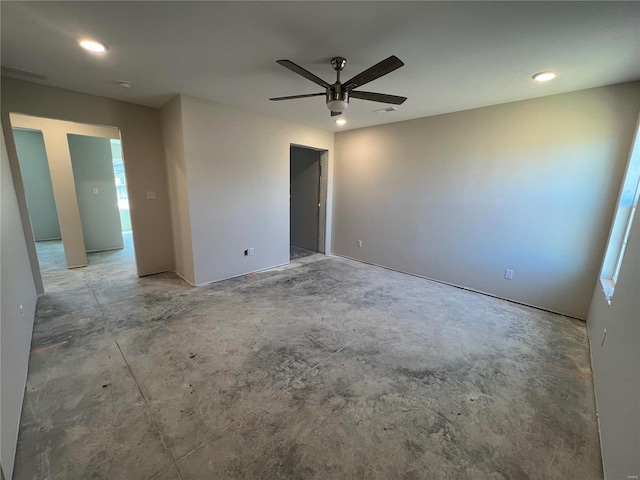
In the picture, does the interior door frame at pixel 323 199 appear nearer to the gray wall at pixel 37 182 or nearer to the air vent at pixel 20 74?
the air vent at pixel 20 74

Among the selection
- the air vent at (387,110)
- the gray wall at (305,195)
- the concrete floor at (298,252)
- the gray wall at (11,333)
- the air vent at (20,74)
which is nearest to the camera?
the gray wall at (11,333)

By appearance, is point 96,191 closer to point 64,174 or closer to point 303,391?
point 64,174

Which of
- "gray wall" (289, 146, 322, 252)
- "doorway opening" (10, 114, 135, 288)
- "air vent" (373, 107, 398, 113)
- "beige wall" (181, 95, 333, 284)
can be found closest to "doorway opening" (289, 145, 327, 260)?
"gray wall" (289, 146, 322, 252)

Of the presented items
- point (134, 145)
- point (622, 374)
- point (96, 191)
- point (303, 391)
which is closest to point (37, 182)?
point (96, 191)

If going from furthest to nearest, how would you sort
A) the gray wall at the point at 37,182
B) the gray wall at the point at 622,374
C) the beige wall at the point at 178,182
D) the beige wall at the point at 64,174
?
1. the gray wall at the point at 37,182
2. the beige wall at the point at 64,174
3. the beige wall at the point at 178,182
4. the gray wall at the point at 622,374

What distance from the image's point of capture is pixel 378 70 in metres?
1.78

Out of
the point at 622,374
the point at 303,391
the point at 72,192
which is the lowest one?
the point at 303,391

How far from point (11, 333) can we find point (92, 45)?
2.14 metres

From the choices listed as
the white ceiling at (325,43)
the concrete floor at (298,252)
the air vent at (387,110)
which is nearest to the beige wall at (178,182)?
the white ceiling at (325,43)

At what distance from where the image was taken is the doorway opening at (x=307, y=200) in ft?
17.6

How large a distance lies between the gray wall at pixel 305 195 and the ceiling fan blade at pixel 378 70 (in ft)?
10.8

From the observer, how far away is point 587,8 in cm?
149

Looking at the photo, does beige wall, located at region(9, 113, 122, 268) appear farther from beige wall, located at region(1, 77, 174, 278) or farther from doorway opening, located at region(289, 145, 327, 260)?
doorway opening, located at region(289, 145, 327, 260)

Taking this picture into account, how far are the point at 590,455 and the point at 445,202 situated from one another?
9.67 ft
